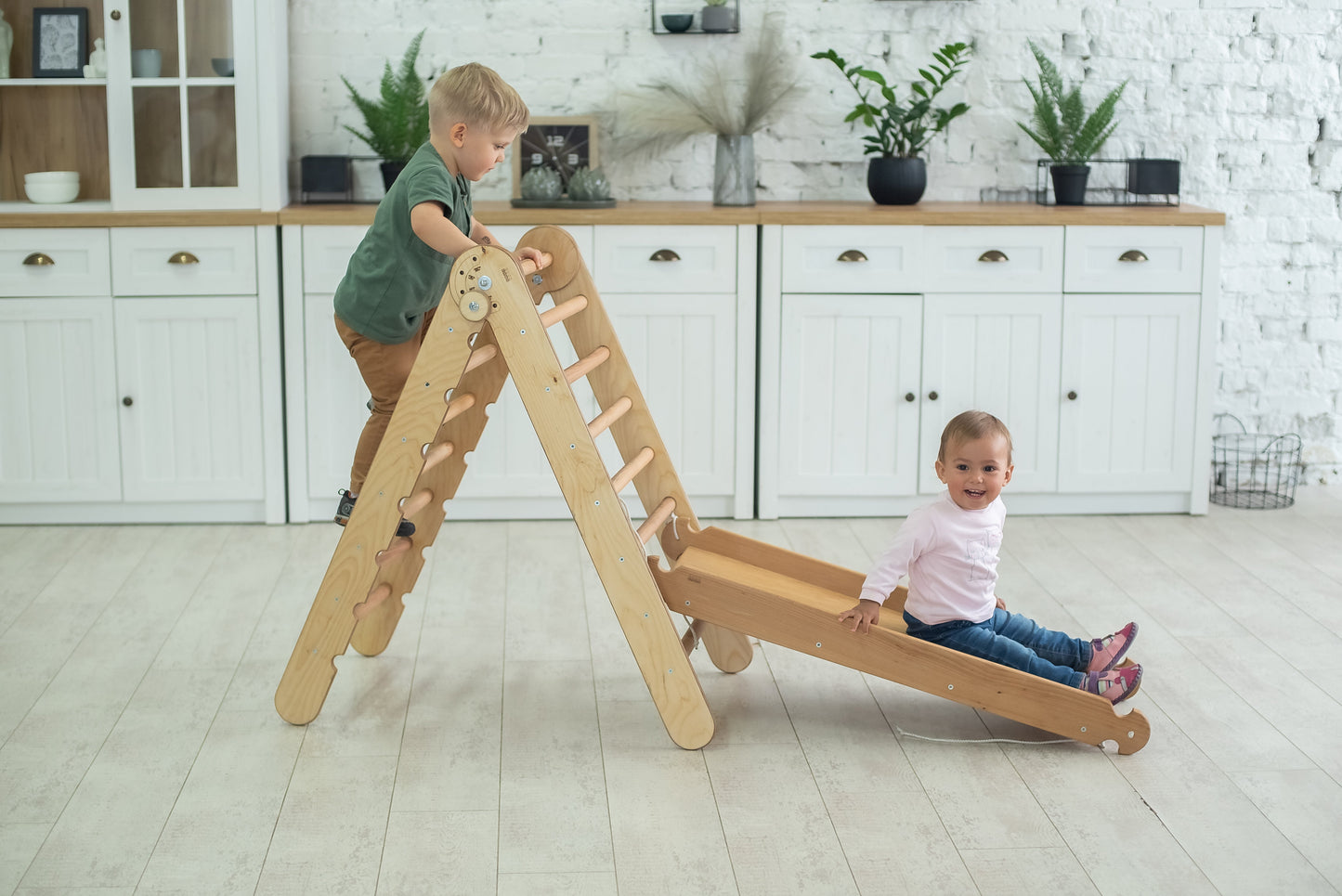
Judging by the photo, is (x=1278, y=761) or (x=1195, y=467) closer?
(x=1278, y=761)

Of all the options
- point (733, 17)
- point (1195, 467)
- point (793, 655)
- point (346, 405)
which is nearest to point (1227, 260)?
point (1195, 467)

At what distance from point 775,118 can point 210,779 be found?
2834mm

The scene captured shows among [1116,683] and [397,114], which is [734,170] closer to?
[397,114]

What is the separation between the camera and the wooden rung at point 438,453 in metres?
2.79

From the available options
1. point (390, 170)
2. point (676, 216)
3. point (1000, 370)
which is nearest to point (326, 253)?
point (390, 170)

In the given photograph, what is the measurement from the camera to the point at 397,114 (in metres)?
4.21

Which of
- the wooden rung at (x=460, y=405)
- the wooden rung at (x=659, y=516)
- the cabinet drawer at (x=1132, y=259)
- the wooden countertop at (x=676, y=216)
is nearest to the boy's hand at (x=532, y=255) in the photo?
the wooden rung at (x=460, y=405)

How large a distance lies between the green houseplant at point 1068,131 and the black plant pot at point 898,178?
386 millimetres

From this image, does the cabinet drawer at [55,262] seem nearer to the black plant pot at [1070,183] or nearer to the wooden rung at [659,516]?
the wooden rung at [659,516]

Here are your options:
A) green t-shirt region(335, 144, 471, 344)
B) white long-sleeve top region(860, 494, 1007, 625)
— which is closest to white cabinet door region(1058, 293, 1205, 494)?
white long-sleeve top region(860, 494, 1007, 625)

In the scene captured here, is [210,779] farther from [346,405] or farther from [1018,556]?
[1018,556]

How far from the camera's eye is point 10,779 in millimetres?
2463

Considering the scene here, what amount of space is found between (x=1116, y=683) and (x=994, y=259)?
1.81m

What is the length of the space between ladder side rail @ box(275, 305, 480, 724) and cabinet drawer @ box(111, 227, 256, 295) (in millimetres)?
1651
